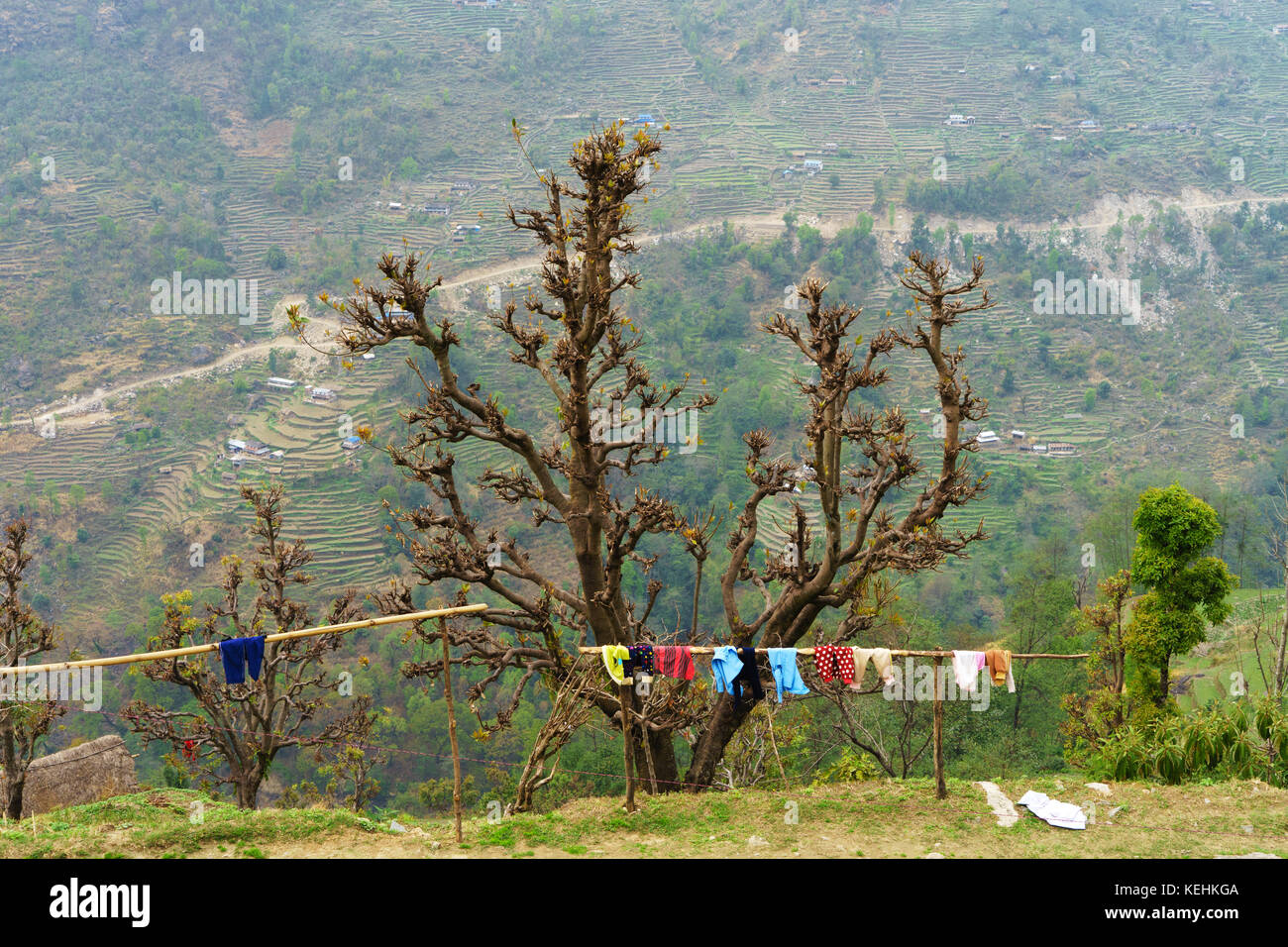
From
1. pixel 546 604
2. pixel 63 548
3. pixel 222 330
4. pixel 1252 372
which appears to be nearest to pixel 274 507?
pixel 546 604

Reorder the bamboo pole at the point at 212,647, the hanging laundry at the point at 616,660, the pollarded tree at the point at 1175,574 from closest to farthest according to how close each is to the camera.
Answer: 1. the bamboo pole at the point at 212,647
2. the hanging laundry at the point at 616,660
3. the pollarded tree at the point at 1175,574

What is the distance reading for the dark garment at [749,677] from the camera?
9344 mm

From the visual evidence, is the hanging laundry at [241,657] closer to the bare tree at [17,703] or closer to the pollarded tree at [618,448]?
the pollarded tree at [618,448]

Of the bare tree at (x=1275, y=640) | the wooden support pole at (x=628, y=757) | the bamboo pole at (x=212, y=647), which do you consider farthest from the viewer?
the bare tree at (x=1275, y=640)

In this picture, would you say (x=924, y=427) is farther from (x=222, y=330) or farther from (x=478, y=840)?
(x=478, y=840)

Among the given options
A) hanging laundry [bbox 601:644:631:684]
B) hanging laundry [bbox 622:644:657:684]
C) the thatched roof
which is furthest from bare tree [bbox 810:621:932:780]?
the thatched roof

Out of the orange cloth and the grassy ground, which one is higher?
the orange cloth

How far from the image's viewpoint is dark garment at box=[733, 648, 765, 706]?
934 cm

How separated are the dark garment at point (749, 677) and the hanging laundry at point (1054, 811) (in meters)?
2.52

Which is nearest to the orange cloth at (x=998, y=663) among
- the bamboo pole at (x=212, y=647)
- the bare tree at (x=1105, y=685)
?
the bamboo pole at (x=212, y=647)

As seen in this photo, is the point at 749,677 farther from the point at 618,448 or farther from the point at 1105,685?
the point at 1105,685

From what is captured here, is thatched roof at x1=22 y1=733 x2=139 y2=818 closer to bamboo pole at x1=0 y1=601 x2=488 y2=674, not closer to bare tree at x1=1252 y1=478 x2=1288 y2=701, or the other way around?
bamboo pole at x1=0 y1=601 x2=488 y2=674

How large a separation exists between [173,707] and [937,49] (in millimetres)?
103593
